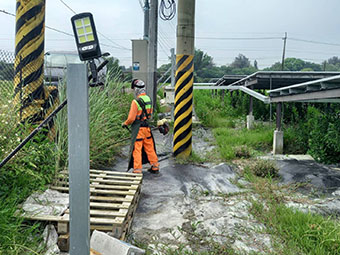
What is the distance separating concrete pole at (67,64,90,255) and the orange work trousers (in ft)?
12.6

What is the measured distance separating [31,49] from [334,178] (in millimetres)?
5163

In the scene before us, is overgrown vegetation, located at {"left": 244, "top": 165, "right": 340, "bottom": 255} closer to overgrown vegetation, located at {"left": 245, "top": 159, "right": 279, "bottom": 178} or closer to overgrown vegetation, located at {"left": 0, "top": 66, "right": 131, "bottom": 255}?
A: overgrown vegetation, located at {"left": 245, "top": 159, "right": 279, "bottom": 178}

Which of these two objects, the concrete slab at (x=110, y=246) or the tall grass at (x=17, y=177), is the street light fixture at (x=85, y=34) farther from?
the tall grass at (x=17, y=177)

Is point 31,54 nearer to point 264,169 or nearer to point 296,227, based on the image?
point 264,169

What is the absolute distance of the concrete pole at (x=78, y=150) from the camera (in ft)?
5.77

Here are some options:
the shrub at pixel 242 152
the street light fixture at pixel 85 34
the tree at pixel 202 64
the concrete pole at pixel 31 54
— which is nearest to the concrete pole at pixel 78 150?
the street light fixture at pixel 85 34

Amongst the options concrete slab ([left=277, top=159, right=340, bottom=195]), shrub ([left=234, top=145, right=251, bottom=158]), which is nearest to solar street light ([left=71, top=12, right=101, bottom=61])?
concrete slab ([left=277, top=159, right=340, bottom=195])

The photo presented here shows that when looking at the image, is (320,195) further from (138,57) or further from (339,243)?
(138,57)

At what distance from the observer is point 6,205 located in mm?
3225

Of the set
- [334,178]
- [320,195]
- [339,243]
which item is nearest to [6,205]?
[339,243]

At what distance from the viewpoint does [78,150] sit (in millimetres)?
1761

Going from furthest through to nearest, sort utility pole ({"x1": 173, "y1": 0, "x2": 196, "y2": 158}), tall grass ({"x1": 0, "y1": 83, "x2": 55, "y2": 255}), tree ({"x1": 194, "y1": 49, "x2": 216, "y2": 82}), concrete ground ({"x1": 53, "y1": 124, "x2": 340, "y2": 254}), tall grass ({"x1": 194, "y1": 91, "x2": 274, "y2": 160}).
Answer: tree ({"x1": 194, "y1": 49, "x2": 216, "y2": 82})
tall grass ({"x1": 194, "y1": 91, "x2": 274, "y2": 160})
utility pole ({"x1": 173, "y1": 0, "x2": 196, "y2": 158})
concrete ground ({"x1": 53, "y1": 124, "x2": 340, "y2": 254})
tall grass ({"x1": 0, "y1": 83, "x2": 55, "y2": 255})

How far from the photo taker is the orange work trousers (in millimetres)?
5613

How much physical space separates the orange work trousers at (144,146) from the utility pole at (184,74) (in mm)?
1236
